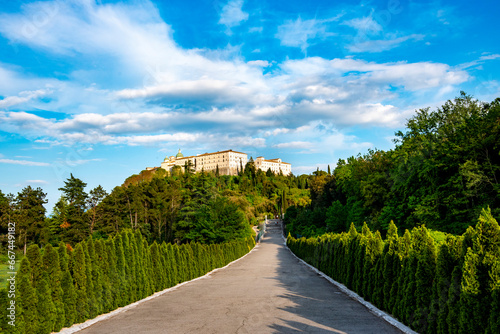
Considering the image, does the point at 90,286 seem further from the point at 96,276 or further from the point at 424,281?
the point at 424,281

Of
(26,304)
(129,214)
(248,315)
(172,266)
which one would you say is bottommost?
(248,315)

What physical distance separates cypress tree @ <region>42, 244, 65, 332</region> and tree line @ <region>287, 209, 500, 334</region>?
7107 millimetres

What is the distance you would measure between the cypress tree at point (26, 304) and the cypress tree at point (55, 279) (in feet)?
2.12

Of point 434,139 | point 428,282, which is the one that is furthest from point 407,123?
point 428,282

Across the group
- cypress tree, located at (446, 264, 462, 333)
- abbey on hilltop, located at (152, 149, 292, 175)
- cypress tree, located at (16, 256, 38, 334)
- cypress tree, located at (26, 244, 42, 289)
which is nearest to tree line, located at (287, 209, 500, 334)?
cypress tree, located at (446, 264, 462, 333)

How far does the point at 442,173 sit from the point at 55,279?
1168 inches

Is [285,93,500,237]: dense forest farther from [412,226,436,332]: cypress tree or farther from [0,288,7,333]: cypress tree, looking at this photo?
[0,288,7,333]: cypress tree

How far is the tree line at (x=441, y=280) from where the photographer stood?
17.7ft

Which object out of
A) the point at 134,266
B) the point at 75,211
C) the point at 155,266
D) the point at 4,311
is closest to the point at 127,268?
the point at 134,266

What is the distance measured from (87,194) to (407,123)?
1975 inches

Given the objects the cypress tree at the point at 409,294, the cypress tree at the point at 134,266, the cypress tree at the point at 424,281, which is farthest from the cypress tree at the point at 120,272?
the cypress tree at the point at 424,281

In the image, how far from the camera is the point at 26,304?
20.9ft

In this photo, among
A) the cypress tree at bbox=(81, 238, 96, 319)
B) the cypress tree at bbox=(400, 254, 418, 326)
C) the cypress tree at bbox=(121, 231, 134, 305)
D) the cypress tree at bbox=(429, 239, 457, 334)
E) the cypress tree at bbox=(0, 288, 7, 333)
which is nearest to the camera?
the cypress tree at bbox=(0, 288, 7, 333)

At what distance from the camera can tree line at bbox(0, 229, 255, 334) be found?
6434mm
